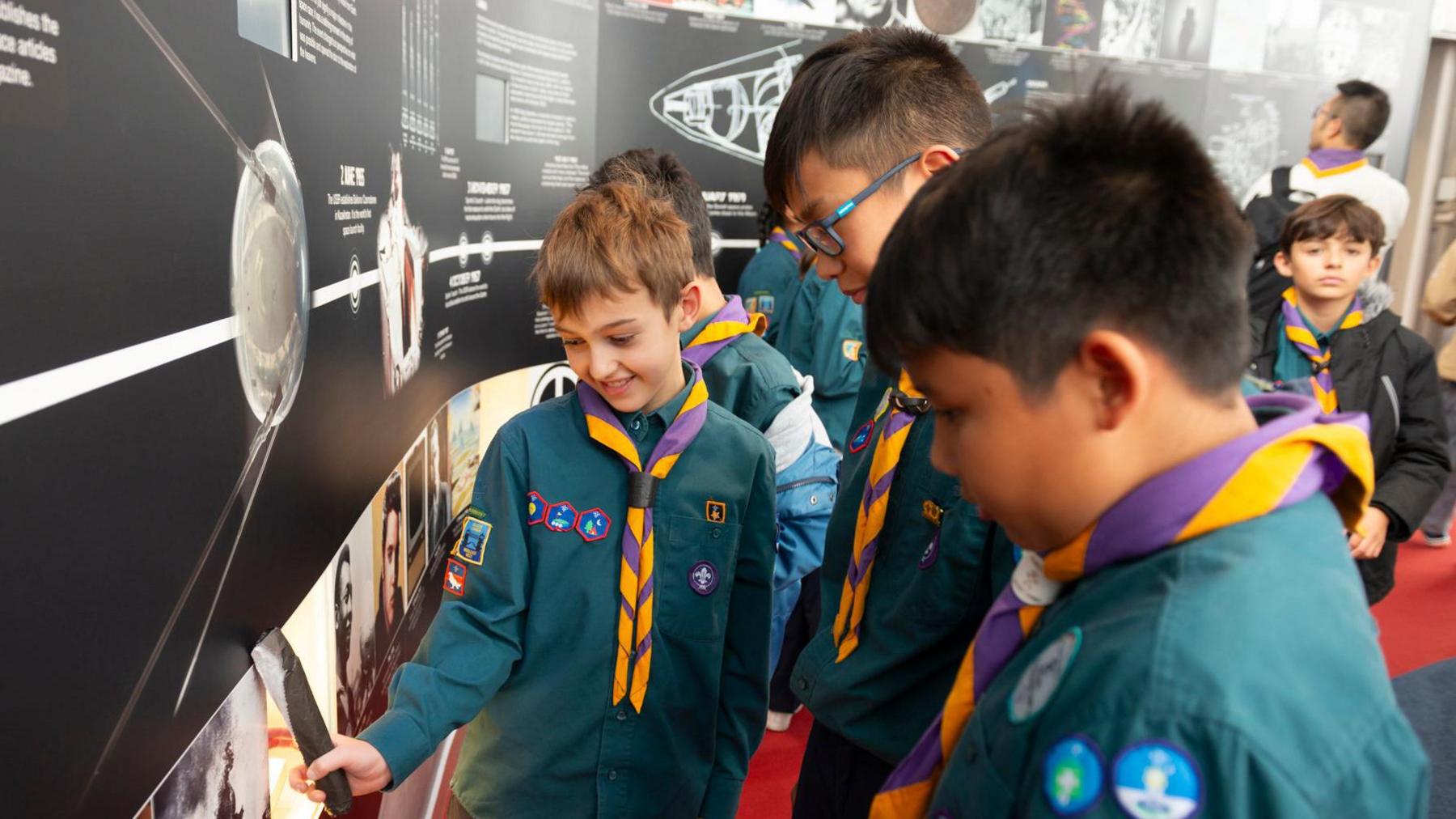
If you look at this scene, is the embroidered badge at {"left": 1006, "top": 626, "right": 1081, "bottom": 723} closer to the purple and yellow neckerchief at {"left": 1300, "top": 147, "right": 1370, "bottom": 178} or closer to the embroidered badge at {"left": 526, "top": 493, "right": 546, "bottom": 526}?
the embroidered badge at {"left": 526, "top": 493, "right": 546, "bottom": 526}

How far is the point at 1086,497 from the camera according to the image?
808 mm

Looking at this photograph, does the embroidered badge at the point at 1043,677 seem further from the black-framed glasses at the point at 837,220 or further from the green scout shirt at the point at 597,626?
the green scout shirt at the point at 597,626

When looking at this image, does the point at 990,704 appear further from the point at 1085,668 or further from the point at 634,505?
the point at 634,505

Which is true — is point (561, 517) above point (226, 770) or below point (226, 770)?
above

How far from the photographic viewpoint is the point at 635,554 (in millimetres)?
1662

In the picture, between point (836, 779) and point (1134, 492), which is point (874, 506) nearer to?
point (836, 779)

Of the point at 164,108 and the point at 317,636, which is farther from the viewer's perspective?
the point at 317,636

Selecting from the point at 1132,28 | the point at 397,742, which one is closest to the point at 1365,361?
the point at 397,742

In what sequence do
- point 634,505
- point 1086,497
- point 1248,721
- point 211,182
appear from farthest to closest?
point 634,505 < point 211,182 < point 1086,497 < point 1248,721

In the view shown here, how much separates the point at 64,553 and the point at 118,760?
0.25 metres

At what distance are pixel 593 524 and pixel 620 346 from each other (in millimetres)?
296

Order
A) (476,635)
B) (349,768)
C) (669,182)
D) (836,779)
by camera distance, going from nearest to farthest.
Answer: (349,768)
(836,779)
(476,635)
(669,182)

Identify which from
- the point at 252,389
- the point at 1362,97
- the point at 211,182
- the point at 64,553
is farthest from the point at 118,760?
the point at 1362,97

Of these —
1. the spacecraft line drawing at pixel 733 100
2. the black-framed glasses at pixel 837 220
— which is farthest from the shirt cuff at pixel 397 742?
the spacecraft line drawing at pixel 733 100
